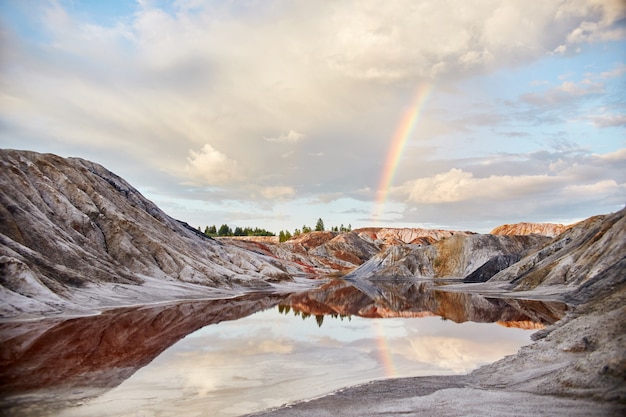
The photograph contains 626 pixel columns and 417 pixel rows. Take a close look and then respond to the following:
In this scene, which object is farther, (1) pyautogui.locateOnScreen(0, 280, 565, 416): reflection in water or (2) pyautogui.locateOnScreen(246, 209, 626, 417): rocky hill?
(1) pyautogui.locateOnScreen(0, 280, 565, 416): reflection in water

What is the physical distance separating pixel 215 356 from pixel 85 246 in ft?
113

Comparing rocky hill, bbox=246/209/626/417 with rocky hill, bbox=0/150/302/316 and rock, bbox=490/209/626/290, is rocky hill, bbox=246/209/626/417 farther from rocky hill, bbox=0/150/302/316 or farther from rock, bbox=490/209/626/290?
rock, bbox=490/209/626/290

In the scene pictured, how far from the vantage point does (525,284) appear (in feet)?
181

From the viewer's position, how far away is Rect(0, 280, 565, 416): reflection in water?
38.7 feet

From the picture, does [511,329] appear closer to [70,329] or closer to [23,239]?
[70,329]

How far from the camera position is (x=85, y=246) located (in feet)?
152

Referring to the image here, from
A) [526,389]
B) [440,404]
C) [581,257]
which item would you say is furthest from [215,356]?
[581,257]

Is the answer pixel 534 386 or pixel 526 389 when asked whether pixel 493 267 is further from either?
pixel 526 389

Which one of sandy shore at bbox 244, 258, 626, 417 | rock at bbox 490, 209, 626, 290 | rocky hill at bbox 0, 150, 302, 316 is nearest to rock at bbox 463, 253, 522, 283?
rock at bbox 490, 209, 626, 290

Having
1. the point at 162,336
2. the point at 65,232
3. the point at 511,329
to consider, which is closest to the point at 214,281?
the point at 65,232

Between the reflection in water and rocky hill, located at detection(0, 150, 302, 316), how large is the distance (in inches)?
225

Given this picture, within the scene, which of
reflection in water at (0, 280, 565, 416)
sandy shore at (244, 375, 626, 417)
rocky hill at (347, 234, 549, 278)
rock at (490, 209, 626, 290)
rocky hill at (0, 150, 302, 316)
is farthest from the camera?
rocky hill at (347, 234, 549, 278)

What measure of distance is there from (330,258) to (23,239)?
13238 centimetres

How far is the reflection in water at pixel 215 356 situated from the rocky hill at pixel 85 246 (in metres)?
5.72
